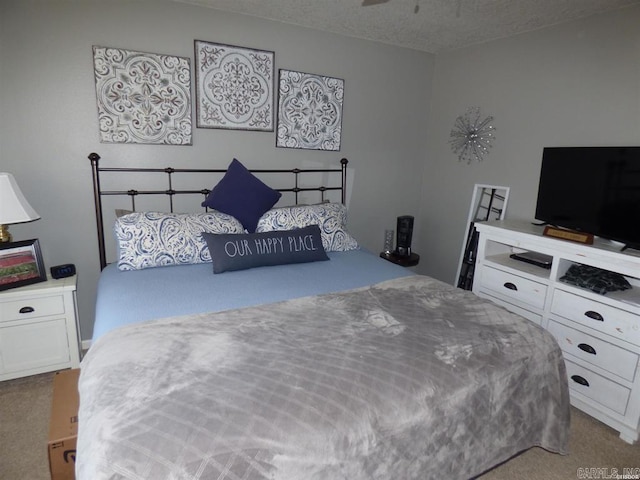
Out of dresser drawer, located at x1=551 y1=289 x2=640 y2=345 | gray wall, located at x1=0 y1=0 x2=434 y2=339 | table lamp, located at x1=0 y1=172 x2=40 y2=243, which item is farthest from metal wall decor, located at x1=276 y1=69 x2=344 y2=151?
dresser drawer, located at x1=551 y1=289 x2=640 y2=345

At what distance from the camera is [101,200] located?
2637mm

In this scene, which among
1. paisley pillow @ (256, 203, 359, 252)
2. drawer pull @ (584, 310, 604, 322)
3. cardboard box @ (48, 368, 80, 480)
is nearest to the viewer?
cardboard box @ (48, 368, 80, 480)

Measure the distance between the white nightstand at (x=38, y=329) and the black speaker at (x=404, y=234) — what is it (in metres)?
2.64

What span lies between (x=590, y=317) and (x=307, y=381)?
189 centimetres

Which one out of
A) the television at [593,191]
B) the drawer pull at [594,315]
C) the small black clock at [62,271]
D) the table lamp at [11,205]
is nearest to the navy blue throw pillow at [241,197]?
the small black clock at [62,271]

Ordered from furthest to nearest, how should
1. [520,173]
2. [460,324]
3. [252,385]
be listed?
[520,173]
[460,324]
[252,385]

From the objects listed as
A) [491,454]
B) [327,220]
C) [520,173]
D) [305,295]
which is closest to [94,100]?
[327,220]

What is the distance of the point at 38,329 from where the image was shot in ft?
7.41

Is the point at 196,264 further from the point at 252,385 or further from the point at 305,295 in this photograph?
the point at 252,385

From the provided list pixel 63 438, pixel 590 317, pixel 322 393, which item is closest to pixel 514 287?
pixel 590 317

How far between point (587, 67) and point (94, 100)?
133 inches

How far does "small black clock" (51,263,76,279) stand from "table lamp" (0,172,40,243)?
379 mm

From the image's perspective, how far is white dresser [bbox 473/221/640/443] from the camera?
2.02 metres

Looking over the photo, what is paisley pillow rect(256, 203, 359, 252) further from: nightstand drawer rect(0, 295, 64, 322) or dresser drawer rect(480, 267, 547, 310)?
nightstand drawer rect(0, 295, 64, 322)
